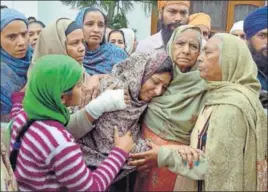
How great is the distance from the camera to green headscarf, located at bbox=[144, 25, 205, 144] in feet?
7.68

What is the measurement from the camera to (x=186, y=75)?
2.39m

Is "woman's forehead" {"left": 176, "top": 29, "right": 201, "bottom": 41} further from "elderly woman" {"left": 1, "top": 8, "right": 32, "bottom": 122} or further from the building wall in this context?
the building wall

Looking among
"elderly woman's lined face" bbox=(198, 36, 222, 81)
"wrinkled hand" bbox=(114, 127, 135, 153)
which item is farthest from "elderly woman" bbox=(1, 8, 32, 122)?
"elderly woman's lined face" bbox=(198, 36, 222, 81)

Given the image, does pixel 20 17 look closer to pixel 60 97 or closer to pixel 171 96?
pixel 60 97

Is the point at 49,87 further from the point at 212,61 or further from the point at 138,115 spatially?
the point at 212,61

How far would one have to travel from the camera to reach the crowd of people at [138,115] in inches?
75.5

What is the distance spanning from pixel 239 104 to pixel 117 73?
0.70 m

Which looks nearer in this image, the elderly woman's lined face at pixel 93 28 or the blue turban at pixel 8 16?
the blue turban at pixel 8 16

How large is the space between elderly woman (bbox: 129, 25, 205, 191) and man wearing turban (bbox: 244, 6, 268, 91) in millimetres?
339

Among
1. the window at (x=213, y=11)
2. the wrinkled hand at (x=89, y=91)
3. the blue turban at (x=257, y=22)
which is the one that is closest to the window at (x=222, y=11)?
the window at (x=213, y=11)

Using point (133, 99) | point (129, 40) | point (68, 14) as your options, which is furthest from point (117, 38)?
point (68, 14)

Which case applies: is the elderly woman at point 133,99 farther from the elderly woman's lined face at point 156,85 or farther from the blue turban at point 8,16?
the blue turban at point 8,16

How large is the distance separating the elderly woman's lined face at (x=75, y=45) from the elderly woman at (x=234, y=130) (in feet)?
2.67

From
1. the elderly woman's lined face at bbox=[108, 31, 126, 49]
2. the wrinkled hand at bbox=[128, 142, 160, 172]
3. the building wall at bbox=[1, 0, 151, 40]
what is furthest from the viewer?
the building wall at bbox=[1, 0, 151, 40]
